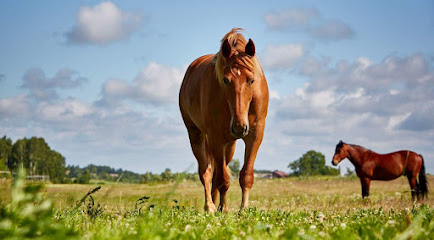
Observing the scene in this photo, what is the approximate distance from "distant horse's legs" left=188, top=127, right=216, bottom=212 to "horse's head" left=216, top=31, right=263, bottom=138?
1642 mm

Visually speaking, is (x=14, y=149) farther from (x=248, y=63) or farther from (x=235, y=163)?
Answer: (x=248, y=63)

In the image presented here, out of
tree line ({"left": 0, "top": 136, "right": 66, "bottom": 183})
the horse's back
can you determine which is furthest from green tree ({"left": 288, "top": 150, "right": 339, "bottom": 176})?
the horse's back

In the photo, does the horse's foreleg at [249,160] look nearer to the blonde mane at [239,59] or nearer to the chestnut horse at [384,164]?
the blonde mane at [239,59]

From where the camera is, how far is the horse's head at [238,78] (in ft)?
19.5

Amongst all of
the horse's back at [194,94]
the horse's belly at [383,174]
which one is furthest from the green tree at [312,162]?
the horse's back at [194,94]

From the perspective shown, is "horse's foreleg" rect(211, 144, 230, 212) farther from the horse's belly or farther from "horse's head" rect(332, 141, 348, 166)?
the horse's belly

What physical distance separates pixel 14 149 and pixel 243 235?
125m

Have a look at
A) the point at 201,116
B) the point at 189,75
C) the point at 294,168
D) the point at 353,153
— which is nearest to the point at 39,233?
the point at 201,116

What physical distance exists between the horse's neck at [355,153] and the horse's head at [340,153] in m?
0.17

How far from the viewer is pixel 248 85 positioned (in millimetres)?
6102

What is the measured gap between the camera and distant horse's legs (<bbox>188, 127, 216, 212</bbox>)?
24.1ft

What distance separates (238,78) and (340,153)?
12.2 metres

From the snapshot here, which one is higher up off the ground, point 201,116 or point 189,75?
point 189,75

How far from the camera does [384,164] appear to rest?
16.6 meters
